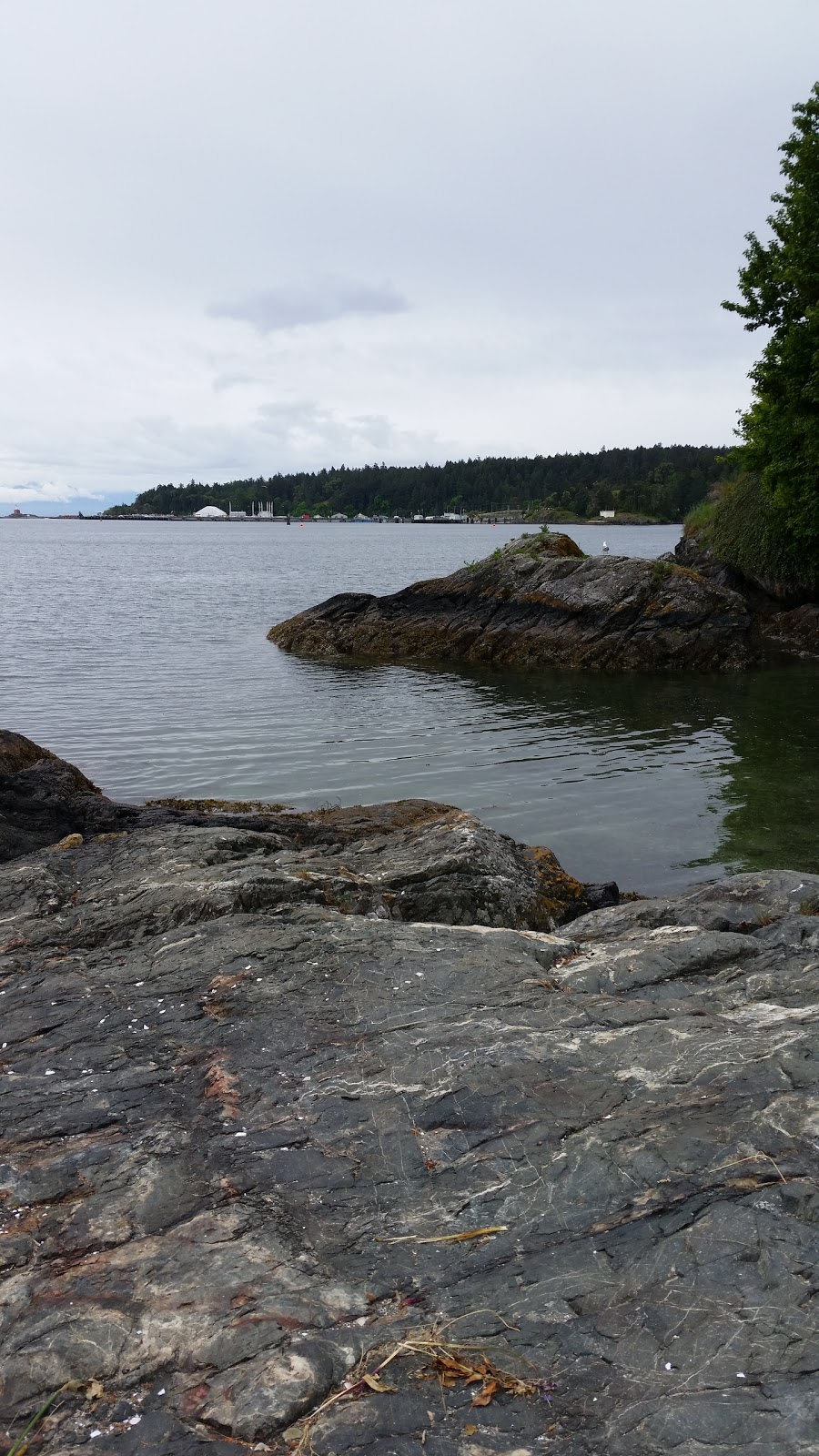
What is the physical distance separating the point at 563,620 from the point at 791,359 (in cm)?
995

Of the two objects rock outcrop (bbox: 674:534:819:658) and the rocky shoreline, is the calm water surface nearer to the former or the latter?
the rocky shoreline

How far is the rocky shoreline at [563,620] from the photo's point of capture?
27.6 metres

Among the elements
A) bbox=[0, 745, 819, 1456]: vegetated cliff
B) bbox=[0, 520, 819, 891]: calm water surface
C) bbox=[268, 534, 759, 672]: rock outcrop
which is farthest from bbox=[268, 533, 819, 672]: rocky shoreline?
bbox=[0, 745, 819, 1456]: vegetated cliff

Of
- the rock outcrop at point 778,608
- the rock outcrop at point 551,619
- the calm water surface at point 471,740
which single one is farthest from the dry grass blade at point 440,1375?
the rock outcrop at point 778,608

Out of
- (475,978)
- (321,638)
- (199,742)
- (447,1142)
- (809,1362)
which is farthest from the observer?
(321,638)

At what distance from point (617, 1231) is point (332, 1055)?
1871mm

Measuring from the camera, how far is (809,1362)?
2.73 m

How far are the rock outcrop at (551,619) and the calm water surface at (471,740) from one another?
1878 millimetres

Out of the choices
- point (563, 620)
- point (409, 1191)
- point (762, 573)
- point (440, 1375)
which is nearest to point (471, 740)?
point (563, 620)

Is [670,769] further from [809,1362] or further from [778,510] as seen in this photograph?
[778,510]

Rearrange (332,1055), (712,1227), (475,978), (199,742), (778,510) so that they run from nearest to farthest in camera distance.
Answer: (712,1227)
(332,1055)
(475,978)
(199,742)
(778,510)

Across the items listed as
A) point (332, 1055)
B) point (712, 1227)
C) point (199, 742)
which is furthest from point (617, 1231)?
point (199, 742)

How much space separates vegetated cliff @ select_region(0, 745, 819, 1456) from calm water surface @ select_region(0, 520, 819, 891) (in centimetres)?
590

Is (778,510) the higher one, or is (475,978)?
(778,510)
